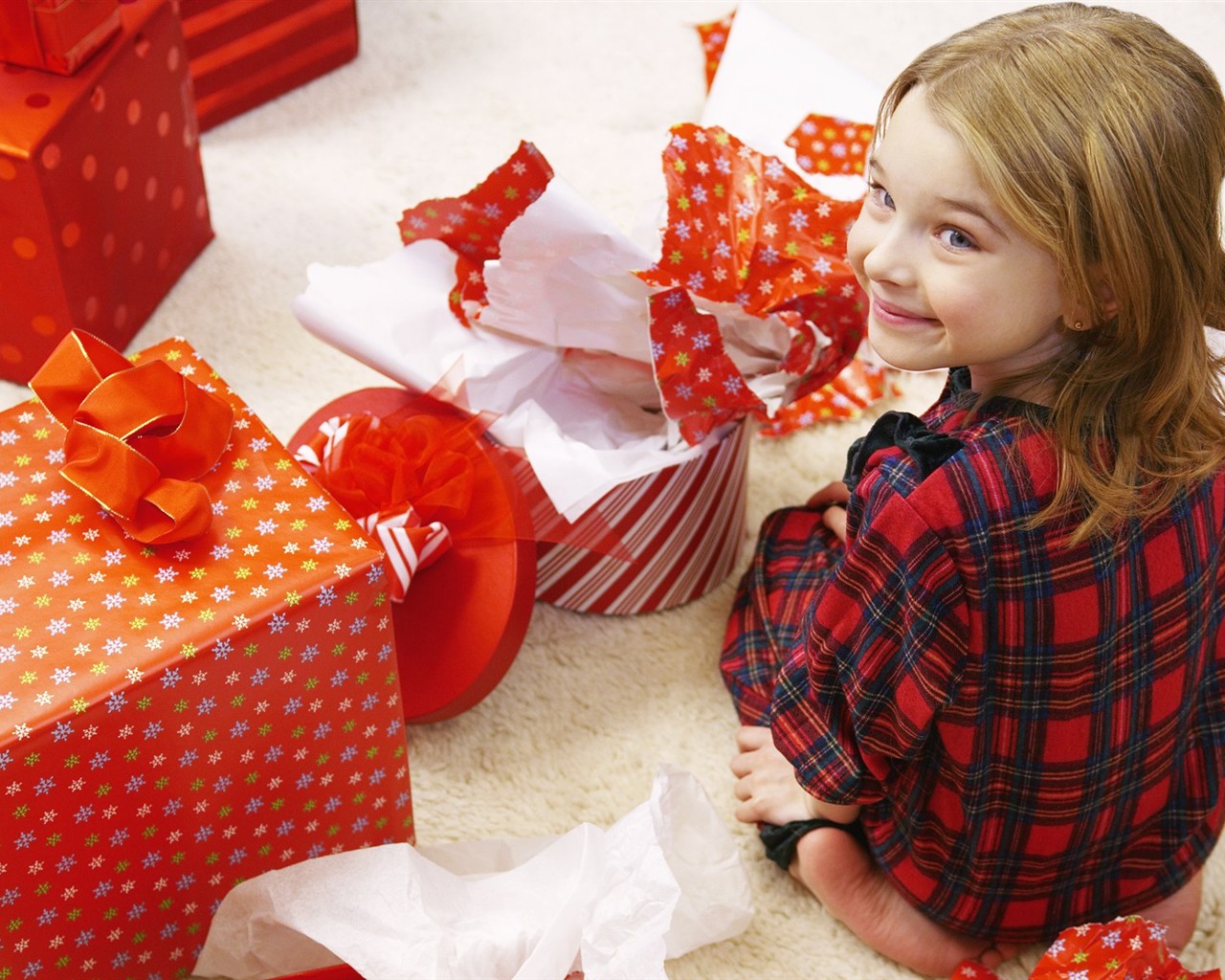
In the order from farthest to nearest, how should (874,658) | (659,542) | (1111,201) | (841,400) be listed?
(841,400), (659,542), (874,658), (1111,201)

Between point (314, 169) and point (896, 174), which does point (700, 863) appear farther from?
point (314, 169)

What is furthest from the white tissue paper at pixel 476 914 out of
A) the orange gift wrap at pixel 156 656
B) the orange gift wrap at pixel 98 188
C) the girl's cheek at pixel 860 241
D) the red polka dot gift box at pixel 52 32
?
the red polka dot gift box at pixel 52 32

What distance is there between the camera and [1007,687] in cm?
85

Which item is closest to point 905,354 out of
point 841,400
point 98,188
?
point 841,400

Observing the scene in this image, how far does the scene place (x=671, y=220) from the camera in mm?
1009

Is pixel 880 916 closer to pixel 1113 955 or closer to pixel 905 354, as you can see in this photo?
pixel 1113 955

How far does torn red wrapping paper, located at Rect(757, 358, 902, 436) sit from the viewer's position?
52.1 inches

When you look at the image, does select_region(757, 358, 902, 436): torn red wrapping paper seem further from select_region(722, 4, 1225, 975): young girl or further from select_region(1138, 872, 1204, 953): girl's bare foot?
select_region(1138, 872, 1204, 953): girl's bare foot

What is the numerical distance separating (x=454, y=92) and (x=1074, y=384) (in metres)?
1.06

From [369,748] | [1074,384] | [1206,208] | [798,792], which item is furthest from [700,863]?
[1206,208]

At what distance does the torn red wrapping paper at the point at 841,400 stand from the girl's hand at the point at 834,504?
0.47ft

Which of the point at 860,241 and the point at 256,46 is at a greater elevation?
the point at 860,241

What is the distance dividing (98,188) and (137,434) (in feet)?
1.55

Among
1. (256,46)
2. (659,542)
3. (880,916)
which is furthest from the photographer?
(256,46)
